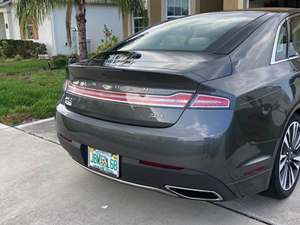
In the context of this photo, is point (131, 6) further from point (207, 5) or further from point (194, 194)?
point (194, 194)

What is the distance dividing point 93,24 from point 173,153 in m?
16.6

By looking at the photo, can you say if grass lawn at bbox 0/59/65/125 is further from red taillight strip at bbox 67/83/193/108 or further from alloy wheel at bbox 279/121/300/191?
alloy wheel at bbox 279/121/300/191

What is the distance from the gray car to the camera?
2.40 m

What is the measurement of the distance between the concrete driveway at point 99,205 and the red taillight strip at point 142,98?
3.08 feet

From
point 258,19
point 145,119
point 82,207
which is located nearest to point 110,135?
point 145,119

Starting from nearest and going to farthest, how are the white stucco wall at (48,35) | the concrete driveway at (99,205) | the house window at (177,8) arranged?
the concrete driveway at (99,205)
the house window at (177,8)
the white stucco wall at (48,35)

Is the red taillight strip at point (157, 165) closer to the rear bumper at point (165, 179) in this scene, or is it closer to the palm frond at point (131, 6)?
the rear bumper at point (165, 179)

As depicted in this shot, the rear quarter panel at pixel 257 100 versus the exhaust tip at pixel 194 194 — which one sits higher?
the rear quarter panel at pixel 257 100

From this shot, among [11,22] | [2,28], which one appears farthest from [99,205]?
[2,28]

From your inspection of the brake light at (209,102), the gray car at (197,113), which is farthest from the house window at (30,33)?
the brake light at (209,102)

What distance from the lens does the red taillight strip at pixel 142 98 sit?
7.98 ft

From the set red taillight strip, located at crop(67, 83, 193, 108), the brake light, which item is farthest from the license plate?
the brake light

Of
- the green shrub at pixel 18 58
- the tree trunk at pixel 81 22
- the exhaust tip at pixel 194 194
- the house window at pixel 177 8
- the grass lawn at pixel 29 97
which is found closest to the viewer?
the exhaust tip at pixel 194 194

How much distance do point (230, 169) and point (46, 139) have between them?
118 inches
